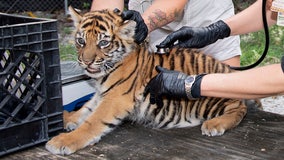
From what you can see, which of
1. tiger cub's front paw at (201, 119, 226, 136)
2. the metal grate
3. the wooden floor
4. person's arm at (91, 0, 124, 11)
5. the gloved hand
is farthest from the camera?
the metal grate

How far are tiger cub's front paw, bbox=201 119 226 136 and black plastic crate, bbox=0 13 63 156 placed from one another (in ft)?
2.27

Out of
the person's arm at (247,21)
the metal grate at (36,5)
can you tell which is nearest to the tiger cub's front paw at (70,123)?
the person's arm at (247,21)

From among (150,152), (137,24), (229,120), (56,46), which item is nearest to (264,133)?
(229,120)

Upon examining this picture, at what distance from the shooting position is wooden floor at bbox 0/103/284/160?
2246 millimetres

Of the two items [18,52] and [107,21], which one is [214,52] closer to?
[107,21]

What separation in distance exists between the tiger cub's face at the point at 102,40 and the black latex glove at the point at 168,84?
0.85ft

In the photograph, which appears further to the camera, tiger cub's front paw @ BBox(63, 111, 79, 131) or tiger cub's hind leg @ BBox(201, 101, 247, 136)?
tiger cub's front paw @ BBox(63, 111, 79, 131)

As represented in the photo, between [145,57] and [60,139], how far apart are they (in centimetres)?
66

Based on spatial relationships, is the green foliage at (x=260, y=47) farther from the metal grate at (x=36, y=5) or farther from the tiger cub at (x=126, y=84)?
the metal grate at (x=36, y=5)

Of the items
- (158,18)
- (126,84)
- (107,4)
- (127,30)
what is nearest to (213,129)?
(126,84)

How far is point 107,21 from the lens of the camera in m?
2.55

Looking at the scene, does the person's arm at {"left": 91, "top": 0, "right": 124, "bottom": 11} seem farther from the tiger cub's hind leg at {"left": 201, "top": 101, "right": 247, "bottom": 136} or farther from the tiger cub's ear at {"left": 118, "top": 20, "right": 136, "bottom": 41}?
the tiger cub's hind leg at {"left": 201, "top": 101, "right": 247, "bottom": 136}

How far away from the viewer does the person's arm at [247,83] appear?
222cm

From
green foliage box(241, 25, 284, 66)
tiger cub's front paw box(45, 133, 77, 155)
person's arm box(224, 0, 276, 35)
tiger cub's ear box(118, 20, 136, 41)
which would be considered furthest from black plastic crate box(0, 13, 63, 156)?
green foliage box(241, 25, 284, 66)
